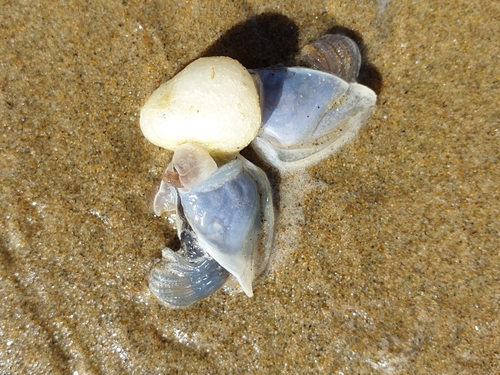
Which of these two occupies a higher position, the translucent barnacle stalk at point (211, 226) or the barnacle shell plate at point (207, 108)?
the barnacle shell plate at point (207, 108)

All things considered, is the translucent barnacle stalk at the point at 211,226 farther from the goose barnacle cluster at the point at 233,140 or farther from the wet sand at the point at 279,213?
the wet sand at the point at 279,213

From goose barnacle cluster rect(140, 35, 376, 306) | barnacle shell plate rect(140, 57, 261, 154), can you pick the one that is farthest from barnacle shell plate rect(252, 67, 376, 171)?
barnacle shell plate rect(140, 57, 261, 154)

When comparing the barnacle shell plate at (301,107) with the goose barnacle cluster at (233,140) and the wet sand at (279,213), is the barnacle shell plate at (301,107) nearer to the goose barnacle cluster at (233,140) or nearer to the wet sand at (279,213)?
the goose barnacle cluster at (233,140)

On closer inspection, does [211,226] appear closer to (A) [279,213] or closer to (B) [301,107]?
(A) [279,213]

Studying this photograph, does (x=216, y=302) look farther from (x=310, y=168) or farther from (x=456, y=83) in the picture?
(x=456, y=83)

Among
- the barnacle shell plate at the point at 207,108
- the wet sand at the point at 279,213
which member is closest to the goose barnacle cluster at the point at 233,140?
the barnacle shell plate at the point at 207,108

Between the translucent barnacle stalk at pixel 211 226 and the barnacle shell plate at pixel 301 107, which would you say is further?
the barnacle shell plate at pixel 301 107

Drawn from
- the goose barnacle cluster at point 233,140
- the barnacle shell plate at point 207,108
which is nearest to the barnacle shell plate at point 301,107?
the goose barnacle cluster at point 233,140

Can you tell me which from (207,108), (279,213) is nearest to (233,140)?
(207,108)
